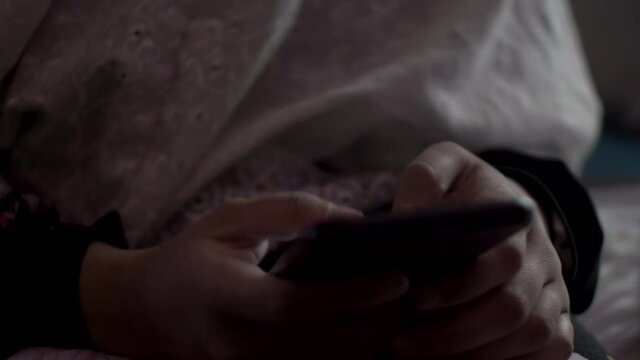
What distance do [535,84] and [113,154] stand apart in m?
0.34

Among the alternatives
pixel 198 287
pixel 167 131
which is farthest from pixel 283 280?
pixel 167 131

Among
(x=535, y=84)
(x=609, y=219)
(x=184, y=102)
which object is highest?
(x=184, y=102)

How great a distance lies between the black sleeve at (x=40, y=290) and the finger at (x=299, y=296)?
0.14 metres

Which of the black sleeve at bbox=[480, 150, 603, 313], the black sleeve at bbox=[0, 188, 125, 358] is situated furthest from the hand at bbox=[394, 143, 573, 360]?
the black sleeve at bbox=[0, 188, 125, 358]

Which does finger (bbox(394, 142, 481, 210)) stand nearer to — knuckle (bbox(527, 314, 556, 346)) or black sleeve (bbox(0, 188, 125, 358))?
knuckle (bbox(527, 314, 556, 346))

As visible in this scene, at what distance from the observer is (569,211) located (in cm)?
63

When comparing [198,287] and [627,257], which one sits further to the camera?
[627,257]

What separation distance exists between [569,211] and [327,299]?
0.28 meters

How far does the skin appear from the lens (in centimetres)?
42

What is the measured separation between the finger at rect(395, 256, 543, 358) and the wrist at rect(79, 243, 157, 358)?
0.49 feet

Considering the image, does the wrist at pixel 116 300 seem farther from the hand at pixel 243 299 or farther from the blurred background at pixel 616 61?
the blurred background at pixel 616 61

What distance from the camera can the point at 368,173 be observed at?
64 centimetres

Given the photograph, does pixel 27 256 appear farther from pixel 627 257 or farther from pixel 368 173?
pixel 627 257

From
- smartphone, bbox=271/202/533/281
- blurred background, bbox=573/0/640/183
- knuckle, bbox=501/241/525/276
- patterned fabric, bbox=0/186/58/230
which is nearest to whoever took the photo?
smartphone, bbox=271/202/533/281
